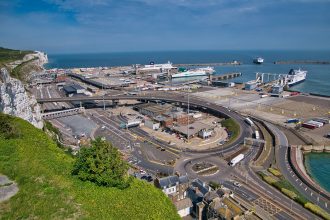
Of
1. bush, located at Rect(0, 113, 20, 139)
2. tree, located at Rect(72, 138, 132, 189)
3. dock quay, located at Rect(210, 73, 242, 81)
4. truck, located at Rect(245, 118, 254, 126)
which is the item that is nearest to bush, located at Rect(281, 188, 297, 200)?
tree, located at Rect(72, 138, 132, 189)

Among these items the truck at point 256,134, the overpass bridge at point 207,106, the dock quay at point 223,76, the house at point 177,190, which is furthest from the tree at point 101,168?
the dock quay at point 223,76

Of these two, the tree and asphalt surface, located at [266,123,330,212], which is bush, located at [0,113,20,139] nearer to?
the tree

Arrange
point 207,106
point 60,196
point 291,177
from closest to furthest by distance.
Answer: point 60,196
point 291,177
point 207,106

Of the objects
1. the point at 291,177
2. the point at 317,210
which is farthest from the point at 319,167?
the point at 317,210

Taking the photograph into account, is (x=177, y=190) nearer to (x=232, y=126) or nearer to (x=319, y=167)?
(x=319, y=167)

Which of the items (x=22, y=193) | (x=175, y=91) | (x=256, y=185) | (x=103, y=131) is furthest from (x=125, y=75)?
(x=22, y=193)

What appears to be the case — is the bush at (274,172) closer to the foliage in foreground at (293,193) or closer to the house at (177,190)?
the foliage in foreground at (293,193)
